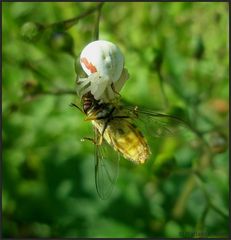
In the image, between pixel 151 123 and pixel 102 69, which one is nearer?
pixel 102 69

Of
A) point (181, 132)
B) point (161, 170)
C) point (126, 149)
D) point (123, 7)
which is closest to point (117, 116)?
point (126, 149)

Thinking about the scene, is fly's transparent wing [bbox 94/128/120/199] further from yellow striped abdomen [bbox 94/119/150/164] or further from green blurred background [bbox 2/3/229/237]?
green blurred background [bbox 2/3/229/237]

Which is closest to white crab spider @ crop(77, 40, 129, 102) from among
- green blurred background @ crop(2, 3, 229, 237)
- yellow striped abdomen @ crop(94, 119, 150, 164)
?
yellow striped abdomen @ crop(94, 119, 150, 164)

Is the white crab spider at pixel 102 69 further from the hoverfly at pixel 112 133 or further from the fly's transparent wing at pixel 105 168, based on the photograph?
the fly's transparent wing at pixel 105 168

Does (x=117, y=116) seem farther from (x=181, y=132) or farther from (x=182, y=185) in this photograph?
(x=182, y=185)

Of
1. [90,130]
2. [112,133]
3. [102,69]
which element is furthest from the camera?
[90,130]

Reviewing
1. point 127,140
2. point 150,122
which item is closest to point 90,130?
point 150,122

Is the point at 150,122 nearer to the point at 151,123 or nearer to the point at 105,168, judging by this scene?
the point at 151,123
